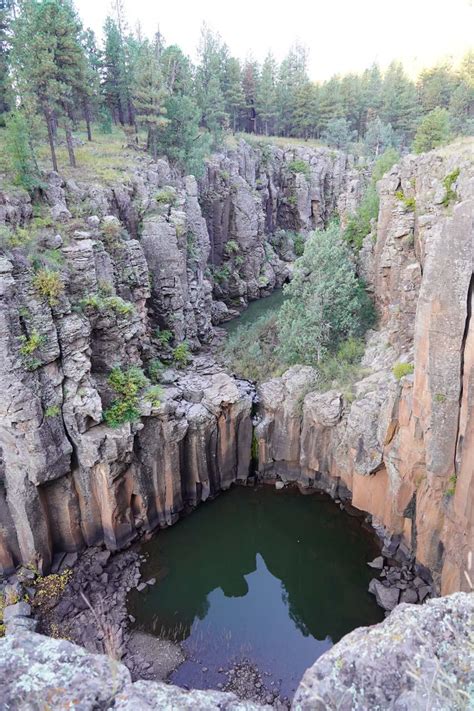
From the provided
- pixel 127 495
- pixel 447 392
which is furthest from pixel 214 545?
pixel 447 392

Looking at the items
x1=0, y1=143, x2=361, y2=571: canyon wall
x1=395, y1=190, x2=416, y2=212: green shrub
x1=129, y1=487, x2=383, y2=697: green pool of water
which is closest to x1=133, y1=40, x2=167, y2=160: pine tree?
x1=0, y1=143, x2=361, y2=571: canyon wall

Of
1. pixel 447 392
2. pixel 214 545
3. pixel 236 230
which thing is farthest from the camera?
pixel 236 230

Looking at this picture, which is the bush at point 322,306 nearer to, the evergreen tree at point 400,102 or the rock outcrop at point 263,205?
the rock outcrop at point 263,205

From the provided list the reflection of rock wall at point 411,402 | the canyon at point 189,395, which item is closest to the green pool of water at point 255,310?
the canyon at point 189,395

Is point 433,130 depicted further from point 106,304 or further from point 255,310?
point 106,304

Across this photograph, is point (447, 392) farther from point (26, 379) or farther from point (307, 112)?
point (307, 112)
